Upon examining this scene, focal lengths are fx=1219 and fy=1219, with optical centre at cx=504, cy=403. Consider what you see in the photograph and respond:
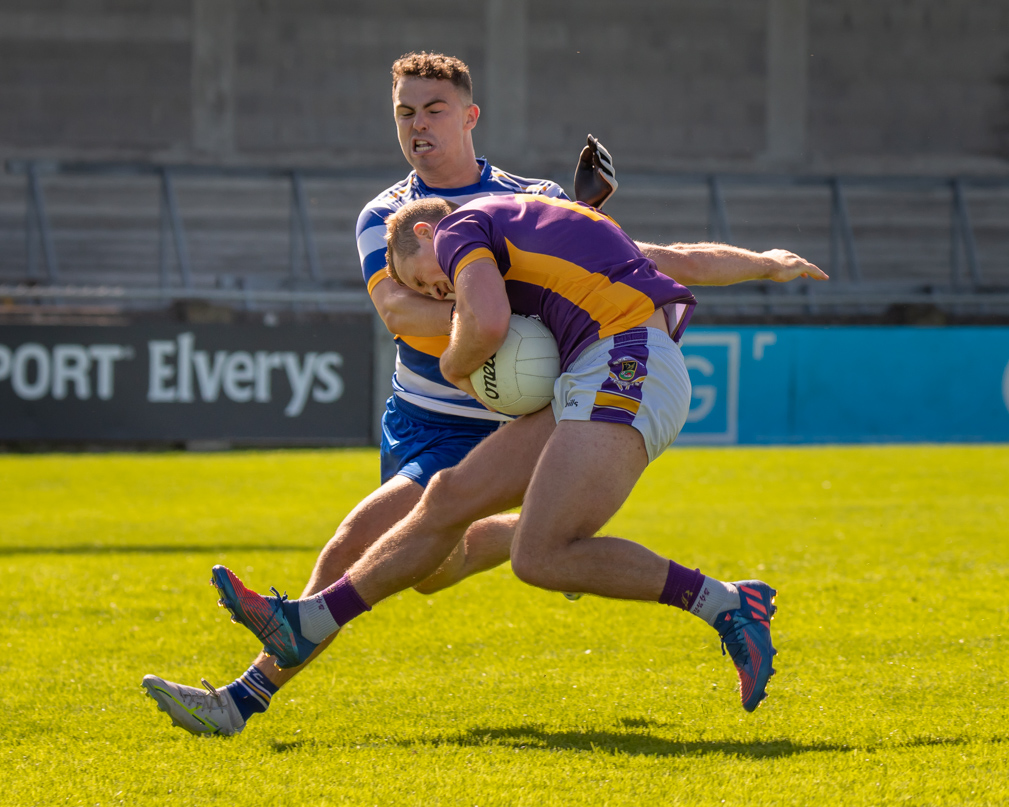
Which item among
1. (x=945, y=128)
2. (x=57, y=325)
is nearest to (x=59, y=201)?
(x=57, y=325)

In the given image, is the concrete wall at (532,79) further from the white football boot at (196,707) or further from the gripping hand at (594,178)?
the white football boot at (196,707)

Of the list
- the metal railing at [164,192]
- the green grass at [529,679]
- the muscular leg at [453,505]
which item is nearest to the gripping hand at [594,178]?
the muscular leg at [453,505]

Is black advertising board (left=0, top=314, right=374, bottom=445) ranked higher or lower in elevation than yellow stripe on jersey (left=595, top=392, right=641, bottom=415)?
lower

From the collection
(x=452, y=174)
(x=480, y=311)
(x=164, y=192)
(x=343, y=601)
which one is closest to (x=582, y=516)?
(x=480, y=311)

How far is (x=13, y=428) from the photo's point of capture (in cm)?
1055

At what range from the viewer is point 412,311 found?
→ 405 centimetres

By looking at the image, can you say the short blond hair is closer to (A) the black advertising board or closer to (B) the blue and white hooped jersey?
(B) the blue and white hooped jersey

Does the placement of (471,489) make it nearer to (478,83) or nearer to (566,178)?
(566,178)

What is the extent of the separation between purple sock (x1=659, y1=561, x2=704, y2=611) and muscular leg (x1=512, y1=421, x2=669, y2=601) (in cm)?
2

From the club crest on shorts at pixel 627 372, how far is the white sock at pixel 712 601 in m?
0.64

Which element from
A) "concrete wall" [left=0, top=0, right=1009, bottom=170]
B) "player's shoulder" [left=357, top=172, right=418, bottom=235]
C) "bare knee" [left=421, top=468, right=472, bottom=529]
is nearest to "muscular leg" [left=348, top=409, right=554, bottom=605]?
"bare knee" [left=421, top=468, right=472, bottom=529]

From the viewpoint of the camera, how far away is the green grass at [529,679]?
328cm

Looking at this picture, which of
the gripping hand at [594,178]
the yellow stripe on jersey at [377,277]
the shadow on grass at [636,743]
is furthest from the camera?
the gripping hand at [594,178]

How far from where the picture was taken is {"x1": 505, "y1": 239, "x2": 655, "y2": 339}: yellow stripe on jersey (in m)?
3.73
